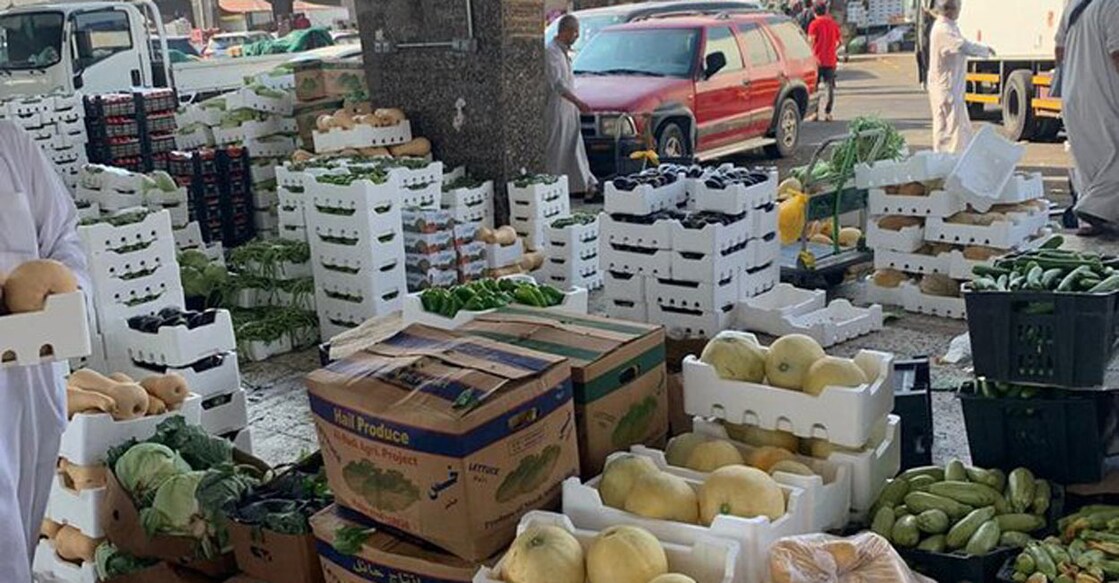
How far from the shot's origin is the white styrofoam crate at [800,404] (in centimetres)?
300

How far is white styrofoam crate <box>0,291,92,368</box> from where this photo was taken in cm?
243

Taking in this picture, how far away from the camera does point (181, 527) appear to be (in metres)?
3.64

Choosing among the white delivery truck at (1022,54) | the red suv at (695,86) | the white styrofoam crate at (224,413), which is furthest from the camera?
→ the white delivery truck at (1022,54)

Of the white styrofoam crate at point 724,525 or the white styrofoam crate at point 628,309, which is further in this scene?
the white styrofoam crate at point 628,309

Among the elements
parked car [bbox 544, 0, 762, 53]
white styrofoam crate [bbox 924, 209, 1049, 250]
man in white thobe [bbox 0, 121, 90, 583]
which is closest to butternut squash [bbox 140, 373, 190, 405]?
man in white thobe [bbox 0, 121, 90, 583]

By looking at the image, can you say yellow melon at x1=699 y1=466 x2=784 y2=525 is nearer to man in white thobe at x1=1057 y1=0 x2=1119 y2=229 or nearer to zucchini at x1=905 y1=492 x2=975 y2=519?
zucchini at x1=905 y1=492 x2=975 y2=519

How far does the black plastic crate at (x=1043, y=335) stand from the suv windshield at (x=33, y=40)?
13382 millimetres

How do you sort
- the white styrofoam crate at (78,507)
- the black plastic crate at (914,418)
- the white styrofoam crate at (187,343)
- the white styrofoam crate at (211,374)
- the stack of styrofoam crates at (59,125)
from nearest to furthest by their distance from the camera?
Result: the white styrofoam crate at (78,507), the black plastic crate at (914,418), the white styrofoam crate at (211,374), the white styrofoam crate at (187,343), the stack of styrofoam crates at (59,125)

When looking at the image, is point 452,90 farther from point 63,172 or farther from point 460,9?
point 63,172

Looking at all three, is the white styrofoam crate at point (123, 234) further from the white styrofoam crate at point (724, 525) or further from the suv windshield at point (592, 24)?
the suv windshield at point (592, 24)

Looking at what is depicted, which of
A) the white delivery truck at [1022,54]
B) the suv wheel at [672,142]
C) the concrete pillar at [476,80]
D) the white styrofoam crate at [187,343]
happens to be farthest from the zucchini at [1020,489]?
the white delivery truck at [1022,54]

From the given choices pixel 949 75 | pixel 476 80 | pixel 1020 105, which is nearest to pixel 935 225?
pixel 476 80

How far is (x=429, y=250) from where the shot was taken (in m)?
7.18

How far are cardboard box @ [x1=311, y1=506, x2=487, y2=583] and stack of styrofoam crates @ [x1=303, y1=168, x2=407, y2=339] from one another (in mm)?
4074
